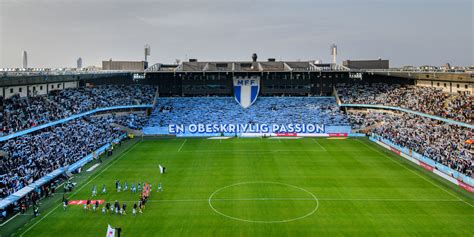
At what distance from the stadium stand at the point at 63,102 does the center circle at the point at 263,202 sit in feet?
72.6

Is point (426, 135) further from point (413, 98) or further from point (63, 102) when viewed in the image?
point (63, 102)

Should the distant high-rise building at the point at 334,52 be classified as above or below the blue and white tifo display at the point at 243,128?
above

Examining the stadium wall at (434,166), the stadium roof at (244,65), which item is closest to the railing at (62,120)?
the stadium roof at (244,65)

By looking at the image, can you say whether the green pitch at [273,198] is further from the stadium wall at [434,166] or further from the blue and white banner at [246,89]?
the blue and white banner at [246,89]

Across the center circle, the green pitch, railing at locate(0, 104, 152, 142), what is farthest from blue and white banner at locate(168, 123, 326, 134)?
the center circle

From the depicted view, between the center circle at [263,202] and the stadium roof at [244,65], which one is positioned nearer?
the center circle at [263,202]

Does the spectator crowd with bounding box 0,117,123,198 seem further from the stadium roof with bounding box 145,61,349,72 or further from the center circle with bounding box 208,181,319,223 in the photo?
the stadium roof with bounding box 145,61,349,72

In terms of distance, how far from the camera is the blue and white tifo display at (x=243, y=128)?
198 feet

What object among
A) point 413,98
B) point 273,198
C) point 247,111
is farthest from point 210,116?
point 273,198

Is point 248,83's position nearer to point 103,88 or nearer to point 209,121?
point 209,121

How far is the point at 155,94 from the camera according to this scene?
237 ft

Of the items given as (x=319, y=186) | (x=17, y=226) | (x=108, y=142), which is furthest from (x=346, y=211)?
(x=108, y=142)

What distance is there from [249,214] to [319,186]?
9355 mm

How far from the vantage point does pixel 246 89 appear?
74.1m
